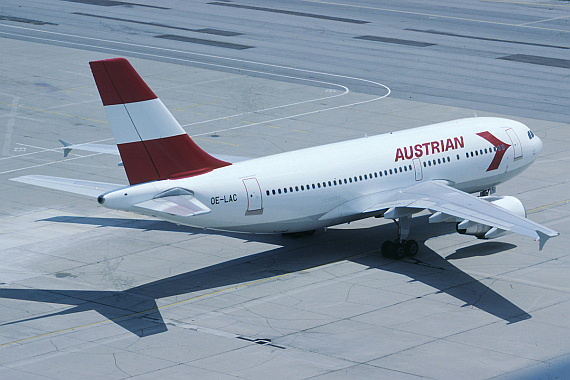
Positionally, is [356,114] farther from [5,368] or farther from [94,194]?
[5,368]

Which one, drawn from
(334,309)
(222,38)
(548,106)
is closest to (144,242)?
(334,309)

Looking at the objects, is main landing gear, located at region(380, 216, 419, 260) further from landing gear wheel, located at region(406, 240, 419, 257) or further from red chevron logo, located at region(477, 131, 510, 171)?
red chevron logo, located at region(477, 131, 510, 171)

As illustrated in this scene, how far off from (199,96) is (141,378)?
42977 millimetres

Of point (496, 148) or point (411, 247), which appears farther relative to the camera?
point (496, 148)

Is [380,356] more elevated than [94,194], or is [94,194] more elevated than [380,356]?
[94,194]

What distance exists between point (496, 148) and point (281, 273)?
13562mm

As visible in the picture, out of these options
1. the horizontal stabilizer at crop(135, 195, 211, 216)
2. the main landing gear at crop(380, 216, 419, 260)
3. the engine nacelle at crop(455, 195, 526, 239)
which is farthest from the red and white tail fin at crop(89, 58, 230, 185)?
the engine nacelle at crop(455, 195, 526, 239)

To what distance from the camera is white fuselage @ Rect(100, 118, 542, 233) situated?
114 feet

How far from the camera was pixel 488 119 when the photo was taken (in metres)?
44.7

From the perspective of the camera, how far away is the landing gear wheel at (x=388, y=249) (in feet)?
126

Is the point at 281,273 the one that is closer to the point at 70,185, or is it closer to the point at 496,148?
the point at 70,185

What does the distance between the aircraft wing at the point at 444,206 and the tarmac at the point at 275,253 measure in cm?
236

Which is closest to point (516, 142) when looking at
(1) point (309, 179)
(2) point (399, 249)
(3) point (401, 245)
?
(3) point (401, 245)

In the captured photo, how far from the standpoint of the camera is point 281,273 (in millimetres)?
36812
